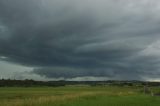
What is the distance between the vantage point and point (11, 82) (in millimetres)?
173250

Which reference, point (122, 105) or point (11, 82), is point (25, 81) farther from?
point (122, 105)

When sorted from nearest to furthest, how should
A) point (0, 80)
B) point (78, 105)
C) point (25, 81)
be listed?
point (78, 105) < point (0, 80) < point (25, 81)

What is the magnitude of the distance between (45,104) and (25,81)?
161 meters

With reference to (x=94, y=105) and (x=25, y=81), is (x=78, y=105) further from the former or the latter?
(x=25, y=81)

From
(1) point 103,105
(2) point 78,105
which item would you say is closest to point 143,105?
(1) point 103,105

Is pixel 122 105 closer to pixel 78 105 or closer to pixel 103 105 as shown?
pixel 103 105

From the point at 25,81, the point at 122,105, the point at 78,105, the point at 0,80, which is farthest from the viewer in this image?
the point at 25,81

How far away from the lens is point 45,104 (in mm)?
24297

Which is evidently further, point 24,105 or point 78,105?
point 78,105

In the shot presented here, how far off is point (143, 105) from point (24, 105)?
1073 centimetres

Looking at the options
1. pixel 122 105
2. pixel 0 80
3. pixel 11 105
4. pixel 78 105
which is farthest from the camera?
pixel 0 80

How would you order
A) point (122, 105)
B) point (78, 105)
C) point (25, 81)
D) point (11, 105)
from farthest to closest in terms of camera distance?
point (25, 81) < point (122, 105) < point (78, 105) < point (11, 105)

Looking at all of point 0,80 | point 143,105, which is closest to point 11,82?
point 0,80

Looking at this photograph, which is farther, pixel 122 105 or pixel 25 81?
pixel 25 81
